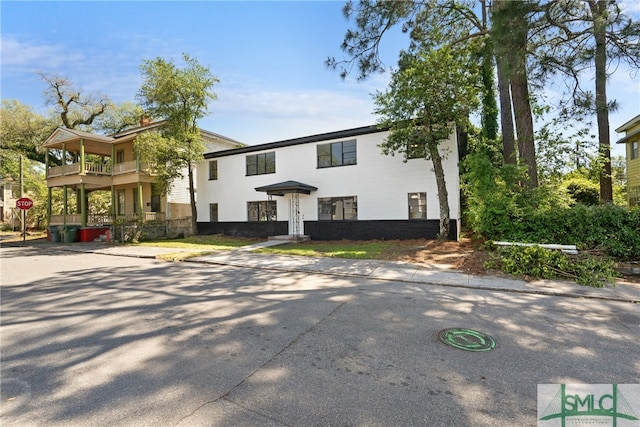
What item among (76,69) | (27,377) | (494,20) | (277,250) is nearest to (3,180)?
(76,69)

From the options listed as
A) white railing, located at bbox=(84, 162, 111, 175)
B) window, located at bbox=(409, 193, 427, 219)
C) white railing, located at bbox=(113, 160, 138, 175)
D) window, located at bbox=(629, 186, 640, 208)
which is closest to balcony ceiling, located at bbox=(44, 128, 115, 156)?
white railing, located at bbox=(84, 162, 111, 175)

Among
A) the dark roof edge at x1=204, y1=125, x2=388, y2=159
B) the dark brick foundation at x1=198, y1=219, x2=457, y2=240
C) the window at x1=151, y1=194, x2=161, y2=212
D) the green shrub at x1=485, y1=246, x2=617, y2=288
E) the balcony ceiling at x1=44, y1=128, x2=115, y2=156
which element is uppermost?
the balcony ceiling at x1=44, y1=128, x2=115, y2=156

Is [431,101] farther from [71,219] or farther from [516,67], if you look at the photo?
[71,219]

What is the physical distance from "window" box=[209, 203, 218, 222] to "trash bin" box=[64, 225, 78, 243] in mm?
8574

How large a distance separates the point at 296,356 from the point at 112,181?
75.2ft

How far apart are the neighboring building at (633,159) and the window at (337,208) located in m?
16.7

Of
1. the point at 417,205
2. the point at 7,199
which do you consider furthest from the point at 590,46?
the point at 7,199

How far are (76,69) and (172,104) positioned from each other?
47.9 feet

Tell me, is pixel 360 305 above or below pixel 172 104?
below

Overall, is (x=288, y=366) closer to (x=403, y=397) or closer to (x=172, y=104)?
(x=403, y=397)

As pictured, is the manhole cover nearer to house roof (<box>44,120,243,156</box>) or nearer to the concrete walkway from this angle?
the concrete walkway

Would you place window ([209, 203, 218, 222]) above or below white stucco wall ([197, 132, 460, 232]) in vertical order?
below

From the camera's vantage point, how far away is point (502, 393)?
274 centimetres

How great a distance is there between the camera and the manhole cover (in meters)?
3.69
